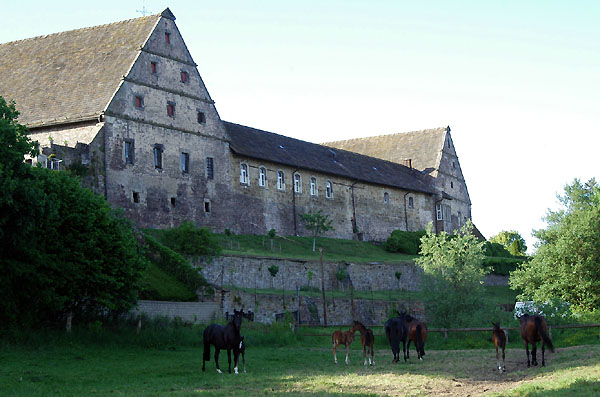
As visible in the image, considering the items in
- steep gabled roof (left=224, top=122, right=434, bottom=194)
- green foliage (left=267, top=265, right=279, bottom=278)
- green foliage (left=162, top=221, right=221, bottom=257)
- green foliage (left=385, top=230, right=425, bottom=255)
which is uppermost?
steep gabled roof (left=224, top=122, right=434, bottom=194)

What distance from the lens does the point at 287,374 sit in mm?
23141

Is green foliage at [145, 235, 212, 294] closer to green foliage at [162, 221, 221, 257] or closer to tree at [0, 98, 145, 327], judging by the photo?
green foliage at [162, 221, 221, 257]

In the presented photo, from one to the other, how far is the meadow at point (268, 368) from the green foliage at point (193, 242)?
9447 mm

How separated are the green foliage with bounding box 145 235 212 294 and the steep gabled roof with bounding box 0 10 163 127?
32.4 ft

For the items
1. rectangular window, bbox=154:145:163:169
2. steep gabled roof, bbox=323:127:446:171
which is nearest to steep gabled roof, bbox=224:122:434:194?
steep gabled roof, bbox=323:127:446:171

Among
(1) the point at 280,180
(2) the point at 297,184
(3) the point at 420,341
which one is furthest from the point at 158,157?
(3) the point at 420,341

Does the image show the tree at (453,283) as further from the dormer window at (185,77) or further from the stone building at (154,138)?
the dormer window at (185,77)

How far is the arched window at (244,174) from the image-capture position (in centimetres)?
5862

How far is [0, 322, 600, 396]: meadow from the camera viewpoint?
19516mm

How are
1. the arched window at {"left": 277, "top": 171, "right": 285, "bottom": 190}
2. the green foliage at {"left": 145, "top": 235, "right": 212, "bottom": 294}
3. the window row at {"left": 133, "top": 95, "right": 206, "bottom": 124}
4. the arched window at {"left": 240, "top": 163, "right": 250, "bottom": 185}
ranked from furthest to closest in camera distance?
1. the arched window at {"left": 277, "top": 171, "right": 285, "bottom": 190}
2. the arched window at {"left": 240, "top": 163, "right": 250, "bottom": 185}
3. the window row at {"left": 133, "top": 95, "right": 206, "bottom": 124}
4. the green foliage at {"left": 145, "top": 235, "right": 212, "bottom": 294}

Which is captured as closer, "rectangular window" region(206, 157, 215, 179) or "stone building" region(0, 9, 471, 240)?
"stone building" region(0, 9, 471, 240)

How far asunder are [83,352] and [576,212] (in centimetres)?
2598

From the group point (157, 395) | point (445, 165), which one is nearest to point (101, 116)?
point (157, 395)

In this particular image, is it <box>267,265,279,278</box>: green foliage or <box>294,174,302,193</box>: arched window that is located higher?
<box>294,174,302,193</box>: arched window
